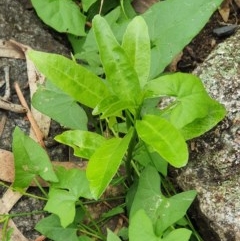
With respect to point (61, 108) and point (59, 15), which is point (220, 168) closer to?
point (61, 108)

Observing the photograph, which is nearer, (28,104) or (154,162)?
(154,162)

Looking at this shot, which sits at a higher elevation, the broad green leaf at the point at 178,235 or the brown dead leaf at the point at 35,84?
the brown dead leaf at the point at 35,84

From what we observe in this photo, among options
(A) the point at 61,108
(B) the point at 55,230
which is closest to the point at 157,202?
(B) the point at 55,230

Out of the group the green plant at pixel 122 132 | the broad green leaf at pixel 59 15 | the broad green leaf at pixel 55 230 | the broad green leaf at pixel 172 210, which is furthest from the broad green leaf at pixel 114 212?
the broad green leaf at pixel 59 15

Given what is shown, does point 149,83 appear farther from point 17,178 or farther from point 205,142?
point 17,178

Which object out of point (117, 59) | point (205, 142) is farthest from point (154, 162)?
point (117, 59)

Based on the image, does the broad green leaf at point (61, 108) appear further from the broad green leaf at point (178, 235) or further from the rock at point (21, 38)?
the broad green leaf at point (178, 235)
